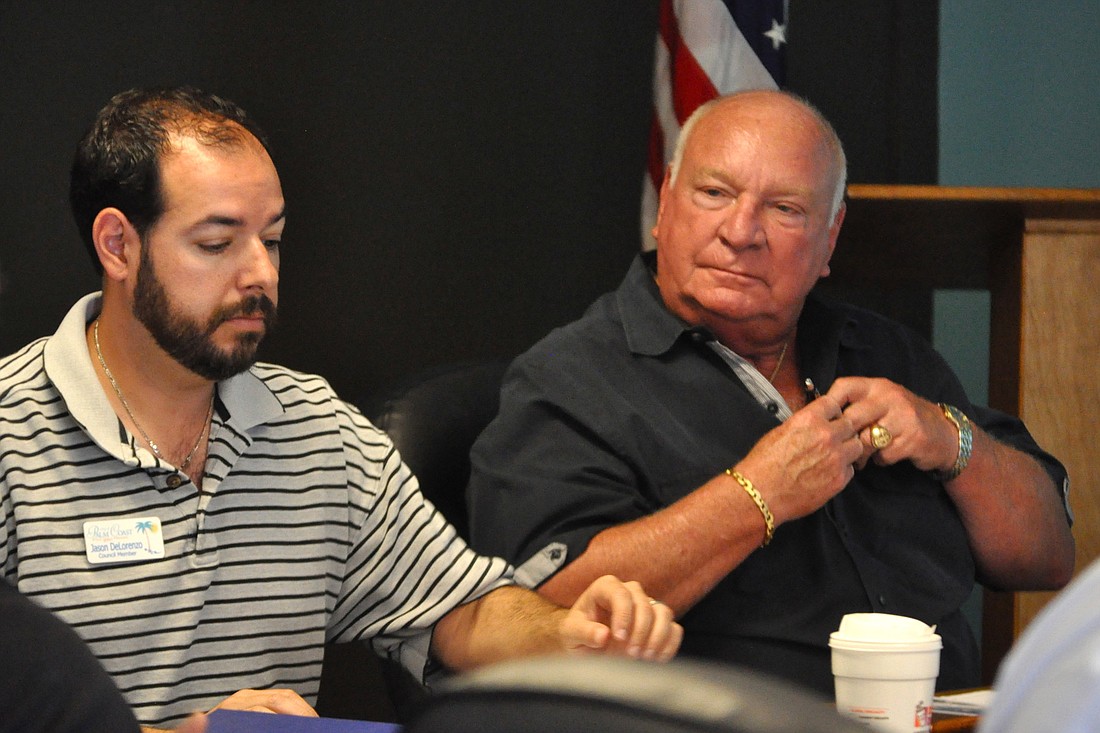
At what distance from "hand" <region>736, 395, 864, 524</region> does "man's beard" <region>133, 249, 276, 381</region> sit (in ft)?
2.40

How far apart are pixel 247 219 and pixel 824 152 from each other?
107cm

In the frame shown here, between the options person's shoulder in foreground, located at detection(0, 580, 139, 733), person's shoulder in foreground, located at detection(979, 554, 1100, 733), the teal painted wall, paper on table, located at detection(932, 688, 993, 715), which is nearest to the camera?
person's shoulder in foreground, located at detection(979, 554, 1100, 733)

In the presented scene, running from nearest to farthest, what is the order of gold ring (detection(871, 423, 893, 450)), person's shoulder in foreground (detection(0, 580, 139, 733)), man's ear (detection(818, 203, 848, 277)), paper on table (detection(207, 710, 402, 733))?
person's shoulder in foreground (detection(0, 580, 139, 733)) → paper on table (detection(207, 710, 402, 733)) → gold ring (detection(871, 423, 893, 450)) → man's ear (detection(818, 203, 848, 277))

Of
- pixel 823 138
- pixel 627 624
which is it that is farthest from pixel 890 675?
pixel 823 138

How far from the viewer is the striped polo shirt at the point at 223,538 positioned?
1.53m

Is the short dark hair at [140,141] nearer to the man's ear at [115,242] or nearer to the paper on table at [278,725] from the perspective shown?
the man's ear at [115,242]

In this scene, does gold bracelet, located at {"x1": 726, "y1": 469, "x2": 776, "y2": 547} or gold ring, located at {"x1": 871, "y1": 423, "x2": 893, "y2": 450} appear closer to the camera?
gold bracelet, located at {"x1": 726, "y1": 469, "x2": 776, "y2": 547}

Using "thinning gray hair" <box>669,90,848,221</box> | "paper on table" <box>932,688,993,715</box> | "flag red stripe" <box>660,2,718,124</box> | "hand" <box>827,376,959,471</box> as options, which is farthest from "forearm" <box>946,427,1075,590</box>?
"flag red stripe" <box>660,2,718,124</box>

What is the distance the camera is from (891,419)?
1.94 meters

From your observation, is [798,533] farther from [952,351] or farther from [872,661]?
[952,351]

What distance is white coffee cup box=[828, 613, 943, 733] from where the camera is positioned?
1.15 meters

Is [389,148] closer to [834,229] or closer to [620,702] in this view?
[834,229]

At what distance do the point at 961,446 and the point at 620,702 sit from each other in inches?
68.0

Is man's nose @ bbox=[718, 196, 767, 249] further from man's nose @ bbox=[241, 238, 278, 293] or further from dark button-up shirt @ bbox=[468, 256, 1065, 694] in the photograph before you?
Answer: man's nose @ bbox=[241, 238, 278, 293]
